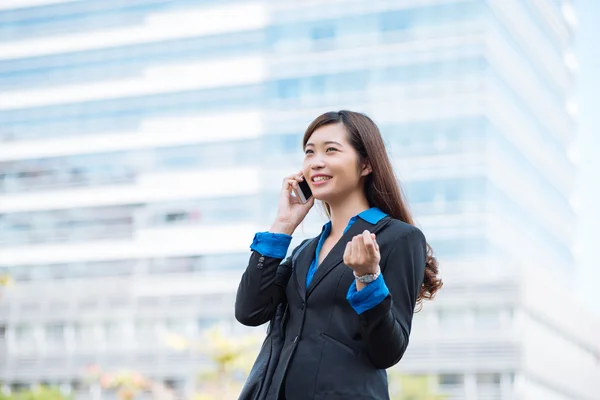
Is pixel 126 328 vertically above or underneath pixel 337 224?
underneath

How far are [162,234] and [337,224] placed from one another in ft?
112

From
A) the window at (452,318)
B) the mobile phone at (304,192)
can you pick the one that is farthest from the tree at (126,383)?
the mobile phone at (304,192)

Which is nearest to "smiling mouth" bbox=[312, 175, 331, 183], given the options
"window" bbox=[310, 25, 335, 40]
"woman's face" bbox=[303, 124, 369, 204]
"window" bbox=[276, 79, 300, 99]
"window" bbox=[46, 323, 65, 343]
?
Result: "woman's face" bbox=[303, 124, 369, 204]

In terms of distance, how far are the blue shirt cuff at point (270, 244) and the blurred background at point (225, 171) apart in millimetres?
27468

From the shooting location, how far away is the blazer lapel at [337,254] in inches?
102

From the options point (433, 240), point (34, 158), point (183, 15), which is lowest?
point (433, 240)

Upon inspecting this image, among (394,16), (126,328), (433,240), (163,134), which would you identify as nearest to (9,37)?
(163,134)

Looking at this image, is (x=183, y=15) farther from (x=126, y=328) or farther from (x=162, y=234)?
(x=126, y=328)

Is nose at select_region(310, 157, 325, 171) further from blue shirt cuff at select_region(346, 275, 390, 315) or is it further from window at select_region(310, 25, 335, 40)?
window at select_region(310, 25, 335, 40)

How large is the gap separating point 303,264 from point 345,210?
18 cm

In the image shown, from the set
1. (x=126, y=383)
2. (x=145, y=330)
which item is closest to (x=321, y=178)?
(x=126, y=383)

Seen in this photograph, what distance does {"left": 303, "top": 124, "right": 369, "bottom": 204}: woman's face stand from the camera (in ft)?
8.86

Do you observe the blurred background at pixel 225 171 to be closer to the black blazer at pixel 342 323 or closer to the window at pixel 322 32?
the window at pixel 322 32

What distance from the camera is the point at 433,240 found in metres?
33.1
